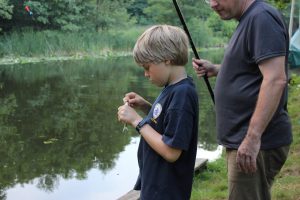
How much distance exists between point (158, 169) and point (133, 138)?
19.8ft

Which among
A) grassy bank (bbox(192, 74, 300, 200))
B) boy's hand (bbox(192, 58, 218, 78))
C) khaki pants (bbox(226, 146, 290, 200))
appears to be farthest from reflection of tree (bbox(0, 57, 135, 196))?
khaki pants (bbox(226, 146, 290, 200))

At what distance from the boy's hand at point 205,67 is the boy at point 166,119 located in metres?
0.79

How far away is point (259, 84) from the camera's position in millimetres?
2453

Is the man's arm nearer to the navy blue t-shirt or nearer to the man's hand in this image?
the man's hand

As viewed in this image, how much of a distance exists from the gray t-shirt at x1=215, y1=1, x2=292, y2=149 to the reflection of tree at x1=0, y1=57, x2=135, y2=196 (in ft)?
12.8

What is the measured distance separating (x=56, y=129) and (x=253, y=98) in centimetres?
669

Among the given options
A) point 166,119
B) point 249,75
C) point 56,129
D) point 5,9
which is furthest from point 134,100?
point 5,9

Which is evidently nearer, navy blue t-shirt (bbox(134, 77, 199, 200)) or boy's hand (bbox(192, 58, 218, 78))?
navy blue t-shirt (bbox(134, 77, 199, 200))


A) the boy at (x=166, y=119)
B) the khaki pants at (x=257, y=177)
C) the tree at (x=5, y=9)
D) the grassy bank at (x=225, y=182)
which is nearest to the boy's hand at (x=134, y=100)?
the boy at (x=166, y=119)

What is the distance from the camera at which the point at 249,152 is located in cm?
234

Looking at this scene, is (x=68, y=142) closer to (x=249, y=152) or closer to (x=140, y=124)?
(x=140, y=124)

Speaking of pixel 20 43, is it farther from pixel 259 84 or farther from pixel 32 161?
pixel 259 84

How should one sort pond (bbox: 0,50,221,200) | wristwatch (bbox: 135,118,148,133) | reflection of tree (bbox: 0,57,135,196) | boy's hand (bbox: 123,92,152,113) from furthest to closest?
reflection of tree (bbox: 0,57,135,196)
pond (bbox: 0,50,221,200)
boy's hand (bbox: 123,92,152,113)
wristwatch (bbox: 135,118,148,133)

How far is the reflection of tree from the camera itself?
6.63 metres
